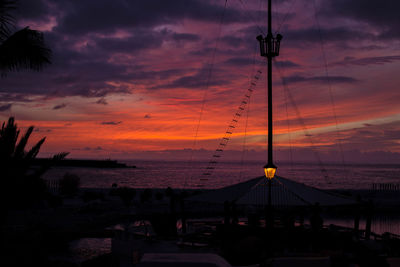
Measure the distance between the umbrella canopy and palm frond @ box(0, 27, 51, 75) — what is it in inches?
313

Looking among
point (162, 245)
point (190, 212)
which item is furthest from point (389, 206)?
point (162, 245)

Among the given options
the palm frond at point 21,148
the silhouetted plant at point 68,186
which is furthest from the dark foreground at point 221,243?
the silhouetted plant at point 68,186

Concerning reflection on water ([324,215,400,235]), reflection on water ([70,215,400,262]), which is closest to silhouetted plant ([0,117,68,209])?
reflection on water ([70,215,400,262])

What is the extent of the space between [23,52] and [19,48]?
106mm

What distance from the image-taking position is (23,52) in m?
8.34

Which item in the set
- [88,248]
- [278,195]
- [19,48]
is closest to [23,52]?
[19,48]

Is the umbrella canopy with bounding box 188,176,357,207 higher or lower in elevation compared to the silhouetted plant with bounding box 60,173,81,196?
higher

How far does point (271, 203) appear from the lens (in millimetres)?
13648

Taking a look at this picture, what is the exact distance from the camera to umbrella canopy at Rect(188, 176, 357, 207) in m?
13.5

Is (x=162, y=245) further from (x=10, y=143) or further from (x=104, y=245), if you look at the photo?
(x=10, y=143)

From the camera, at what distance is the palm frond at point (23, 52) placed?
8.22 meters

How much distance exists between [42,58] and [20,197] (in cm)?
287

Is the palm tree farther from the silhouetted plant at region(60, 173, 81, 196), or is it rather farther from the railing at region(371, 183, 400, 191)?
the railing at region(371, 183, 400, 191)

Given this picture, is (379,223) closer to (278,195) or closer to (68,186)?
(278,195)
